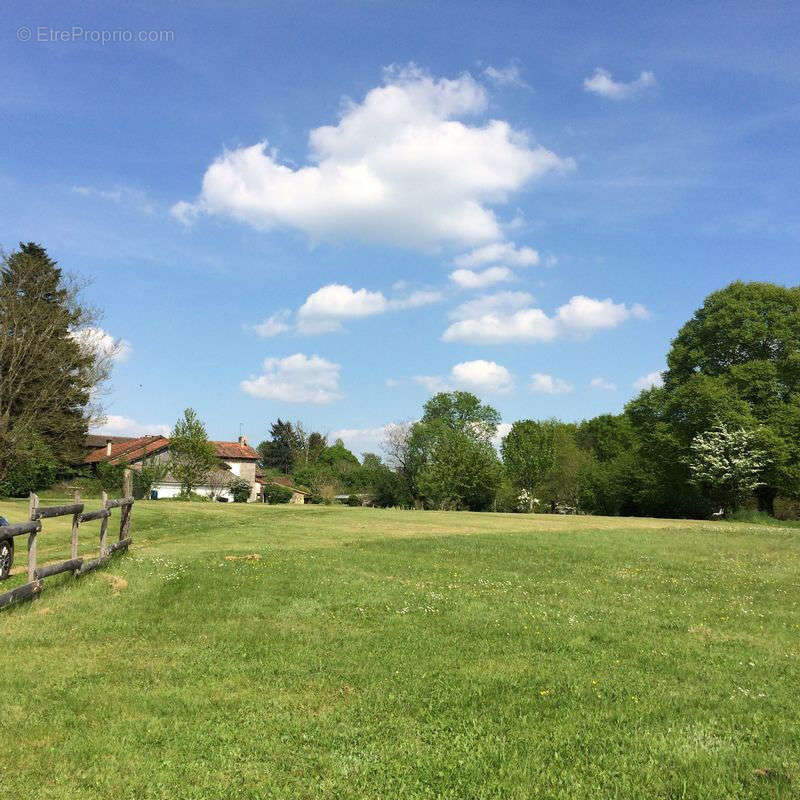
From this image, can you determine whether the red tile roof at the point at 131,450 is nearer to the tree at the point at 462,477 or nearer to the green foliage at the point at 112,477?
the green foliage at the point at 112,477

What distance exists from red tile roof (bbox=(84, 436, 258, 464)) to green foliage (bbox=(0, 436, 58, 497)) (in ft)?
55.3

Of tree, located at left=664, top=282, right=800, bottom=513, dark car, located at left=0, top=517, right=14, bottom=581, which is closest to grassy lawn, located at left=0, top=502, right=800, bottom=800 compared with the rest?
dark car, located at left=0, top=517, right=14, bottom=581

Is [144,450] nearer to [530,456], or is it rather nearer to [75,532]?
[530,456]

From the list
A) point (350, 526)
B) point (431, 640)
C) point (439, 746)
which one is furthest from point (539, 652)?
point (350, 526)

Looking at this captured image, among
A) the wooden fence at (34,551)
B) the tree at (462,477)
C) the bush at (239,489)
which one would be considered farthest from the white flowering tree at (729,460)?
the bush at (239,489)

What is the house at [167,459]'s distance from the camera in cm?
8394

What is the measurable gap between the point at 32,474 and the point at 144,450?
21.3m

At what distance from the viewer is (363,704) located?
7879 millimetres

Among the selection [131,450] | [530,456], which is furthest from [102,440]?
[530,456]

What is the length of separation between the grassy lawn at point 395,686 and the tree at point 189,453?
187 ft

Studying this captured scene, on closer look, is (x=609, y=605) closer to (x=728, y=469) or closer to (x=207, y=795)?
→ (x=207, y=795)

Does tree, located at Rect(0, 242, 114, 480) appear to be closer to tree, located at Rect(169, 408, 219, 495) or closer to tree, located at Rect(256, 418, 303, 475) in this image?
tree, located at Rect(169, 408, 219, 495)

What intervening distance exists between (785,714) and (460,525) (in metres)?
34.1

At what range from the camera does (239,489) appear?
92125 mm
